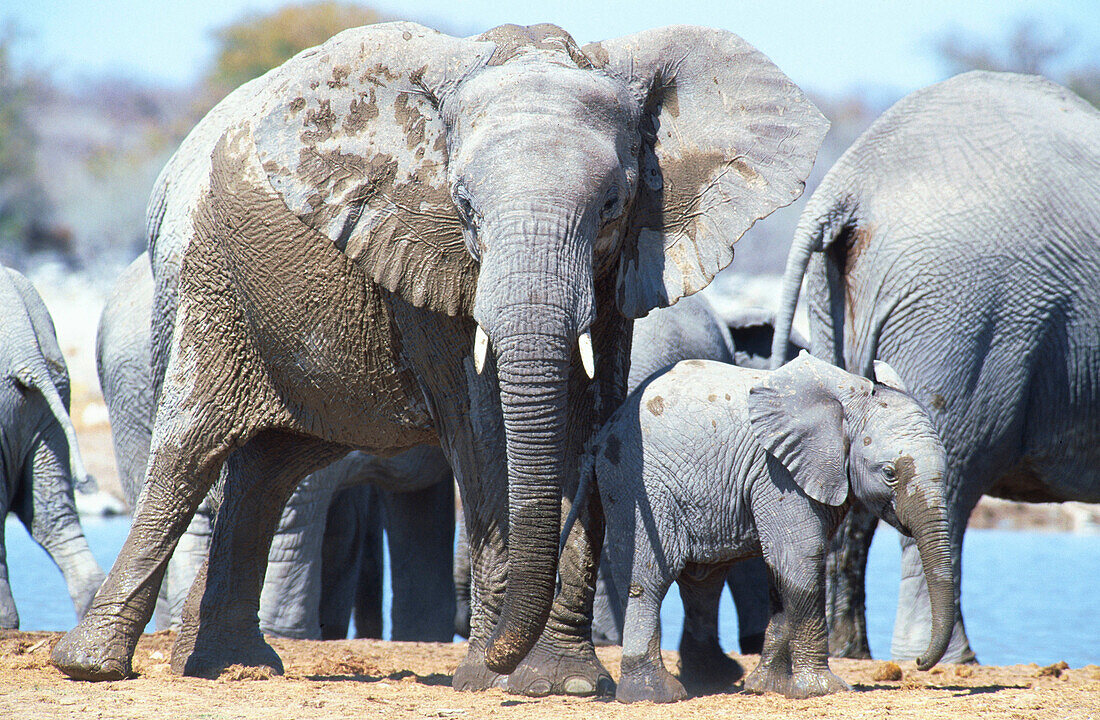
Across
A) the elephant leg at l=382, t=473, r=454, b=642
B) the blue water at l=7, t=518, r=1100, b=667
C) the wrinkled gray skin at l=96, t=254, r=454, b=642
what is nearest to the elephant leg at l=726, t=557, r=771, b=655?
the blue water at l=7, t=518, r=1100, b=667

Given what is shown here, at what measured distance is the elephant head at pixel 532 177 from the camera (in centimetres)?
390

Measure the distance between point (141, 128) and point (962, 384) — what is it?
182 feet

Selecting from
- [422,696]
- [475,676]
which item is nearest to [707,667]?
[475,676]

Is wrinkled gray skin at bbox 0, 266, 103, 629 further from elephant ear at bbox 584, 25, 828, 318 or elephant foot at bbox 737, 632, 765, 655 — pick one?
elephant ear at bbox 584, 25, 828, 318

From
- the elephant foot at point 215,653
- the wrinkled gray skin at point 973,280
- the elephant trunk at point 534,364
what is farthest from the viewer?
the wrinkled gray skin at point 973,280

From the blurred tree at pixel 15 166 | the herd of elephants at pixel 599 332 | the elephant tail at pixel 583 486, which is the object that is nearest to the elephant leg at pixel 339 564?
the herd of elephants at pixel 599 332

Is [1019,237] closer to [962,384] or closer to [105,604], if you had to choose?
[962,384]

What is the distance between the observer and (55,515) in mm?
6820

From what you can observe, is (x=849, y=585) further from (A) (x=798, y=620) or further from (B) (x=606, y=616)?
(A) (x=798, y=620)

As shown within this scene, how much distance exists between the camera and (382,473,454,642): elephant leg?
8117mm

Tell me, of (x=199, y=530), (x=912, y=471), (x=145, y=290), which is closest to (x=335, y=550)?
(x=199, y=530)

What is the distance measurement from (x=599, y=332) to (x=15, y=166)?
114 ft

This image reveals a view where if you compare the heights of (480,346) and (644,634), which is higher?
(480,346)

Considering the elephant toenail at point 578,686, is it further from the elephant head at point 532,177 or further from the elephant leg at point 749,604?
the elephant leg at point 749,604
